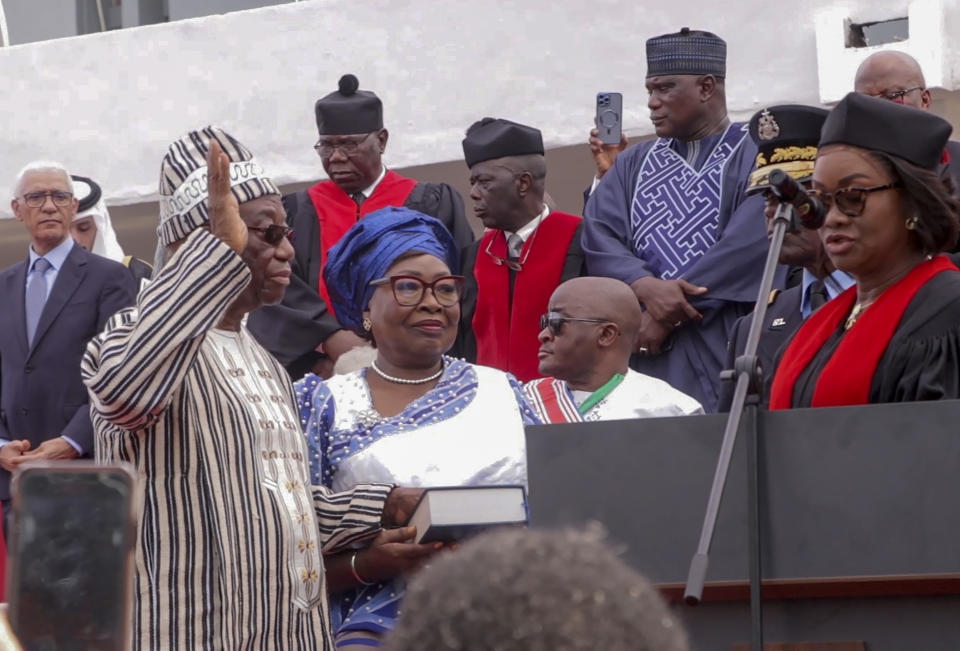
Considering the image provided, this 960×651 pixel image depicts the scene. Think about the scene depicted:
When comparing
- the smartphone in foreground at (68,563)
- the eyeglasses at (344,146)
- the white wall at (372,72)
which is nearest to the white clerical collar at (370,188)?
the eyeglasses at (344,146)

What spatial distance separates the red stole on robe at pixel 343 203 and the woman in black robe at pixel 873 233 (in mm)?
3828

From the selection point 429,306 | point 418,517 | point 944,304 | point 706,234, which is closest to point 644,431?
point 944,304

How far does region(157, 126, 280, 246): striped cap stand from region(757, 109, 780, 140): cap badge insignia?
1.40 m

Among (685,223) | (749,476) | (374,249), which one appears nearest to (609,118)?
(685,223)

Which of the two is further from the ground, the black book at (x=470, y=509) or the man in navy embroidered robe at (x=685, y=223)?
the man in navy embroidered robe at (x=685, y=223)

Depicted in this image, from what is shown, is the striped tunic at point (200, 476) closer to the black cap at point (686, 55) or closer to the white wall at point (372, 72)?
the black cap at point (686, 55)

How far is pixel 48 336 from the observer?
723 cm

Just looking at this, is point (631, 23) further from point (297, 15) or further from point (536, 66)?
point (297, 15)

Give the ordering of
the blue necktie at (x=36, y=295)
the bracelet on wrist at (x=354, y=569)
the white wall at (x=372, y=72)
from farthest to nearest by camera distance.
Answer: the white wall at (x=372, y=72)
the blue necktie at (x=36, y=295)
the bracelet on wrist at (x=354, y=569)

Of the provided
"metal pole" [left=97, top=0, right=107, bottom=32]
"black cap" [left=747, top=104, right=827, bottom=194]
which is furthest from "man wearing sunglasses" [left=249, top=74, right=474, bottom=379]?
"metal pole" [left=97, top=0, right=107, bottom=32]

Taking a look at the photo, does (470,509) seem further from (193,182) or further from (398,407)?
(193,182)

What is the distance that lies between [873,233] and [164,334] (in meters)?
1.52

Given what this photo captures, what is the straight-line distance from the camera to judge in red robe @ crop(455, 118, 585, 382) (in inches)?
269

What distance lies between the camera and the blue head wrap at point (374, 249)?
4.99 metres
